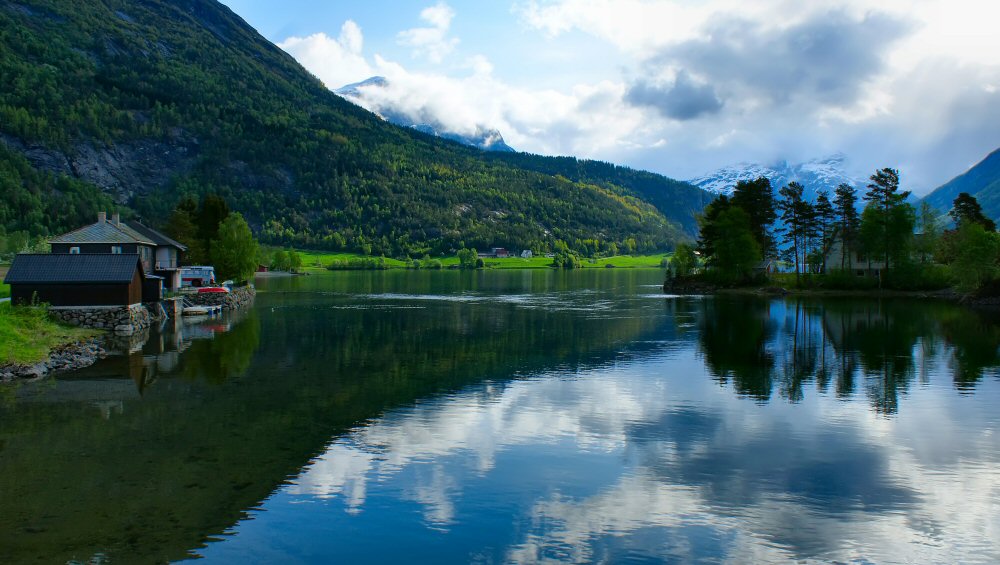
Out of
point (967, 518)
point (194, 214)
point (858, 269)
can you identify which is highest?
point (194, 214)

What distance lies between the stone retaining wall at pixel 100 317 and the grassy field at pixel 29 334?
156 centimetres

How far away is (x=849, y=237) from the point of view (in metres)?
99.8

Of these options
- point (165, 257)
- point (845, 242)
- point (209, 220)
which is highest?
point (209, 220)

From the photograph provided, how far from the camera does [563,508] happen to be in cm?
1703

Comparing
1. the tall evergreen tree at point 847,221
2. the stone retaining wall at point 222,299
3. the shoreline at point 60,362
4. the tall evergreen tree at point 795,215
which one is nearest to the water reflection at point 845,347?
the tall evergreen tree at point 795,215

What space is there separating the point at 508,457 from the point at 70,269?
4390cm

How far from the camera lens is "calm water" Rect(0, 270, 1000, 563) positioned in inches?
595

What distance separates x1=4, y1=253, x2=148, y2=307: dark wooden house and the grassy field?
1980 mm

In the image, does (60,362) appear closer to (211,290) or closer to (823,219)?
(211,290)

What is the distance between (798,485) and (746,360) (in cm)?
2353

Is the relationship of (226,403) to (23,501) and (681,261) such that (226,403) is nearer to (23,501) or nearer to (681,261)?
(23,501)

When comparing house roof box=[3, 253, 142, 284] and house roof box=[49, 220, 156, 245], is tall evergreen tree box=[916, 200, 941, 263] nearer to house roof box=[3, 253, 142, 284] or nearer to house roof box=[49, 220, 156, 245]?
house roof box=[3, 253, 142, 284]

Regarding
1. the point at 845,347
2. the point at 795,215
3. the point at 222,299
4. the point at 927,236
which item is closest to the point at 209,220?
the point at 222,299

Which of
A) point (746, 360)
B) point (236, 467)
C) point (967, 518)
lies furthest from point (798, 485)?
point (746, 360)
